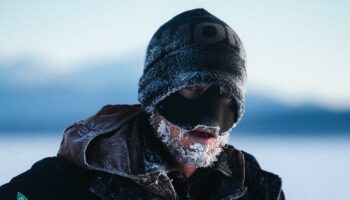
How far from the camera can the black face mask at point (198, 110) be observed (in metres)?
2.01

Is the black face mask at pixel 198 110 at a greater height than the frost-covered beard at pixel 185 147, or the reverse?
the black face mask at pixel 198 110

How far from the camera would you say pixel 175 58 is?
207 cm

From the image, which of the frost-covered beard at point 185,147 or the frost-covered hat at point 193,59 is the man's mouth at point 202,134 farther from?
the frost-covered hat at point 193,59

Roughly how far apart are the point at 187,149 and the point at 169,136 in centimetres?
9

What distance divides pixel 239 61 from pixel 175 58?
0.26 m

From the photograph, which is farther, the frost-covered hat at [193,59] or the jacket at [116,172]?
the frost-covered hat at [193,59]

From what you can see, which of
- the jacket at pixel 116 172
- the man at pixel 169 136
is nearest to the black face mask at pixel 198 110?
the man at pixel 169 136

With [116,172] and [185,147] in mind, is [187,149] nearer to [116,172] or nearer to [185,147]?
[185,147]

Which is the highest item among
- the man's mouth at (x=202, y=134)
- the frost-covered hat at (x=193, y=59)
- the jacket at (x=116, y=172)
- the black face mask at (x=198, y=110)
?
the frost-covered hat at (x=193, y=59)

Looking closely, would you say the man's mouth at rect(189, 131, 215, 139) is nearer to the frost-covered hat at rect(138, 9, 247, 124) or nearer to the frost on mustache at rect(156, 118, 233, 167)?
the frost on mustache at rect(156, 118, 233, 167)

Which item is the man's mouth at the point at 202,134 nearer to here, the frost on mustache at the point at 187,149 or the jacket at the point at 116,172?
the frost on mustache at the point at 187,149

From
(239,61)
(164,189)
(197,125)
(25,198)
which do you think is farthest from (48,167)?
(239,61)

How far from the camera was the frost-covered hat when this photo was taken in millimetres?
2029

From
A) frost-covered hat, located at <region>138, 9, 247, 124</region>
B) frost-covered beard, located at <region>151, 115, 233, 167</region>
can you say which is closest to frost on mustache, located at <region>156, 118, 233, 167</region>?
frost-covered beard, located at <region>151, 115, 233, 167</region>
